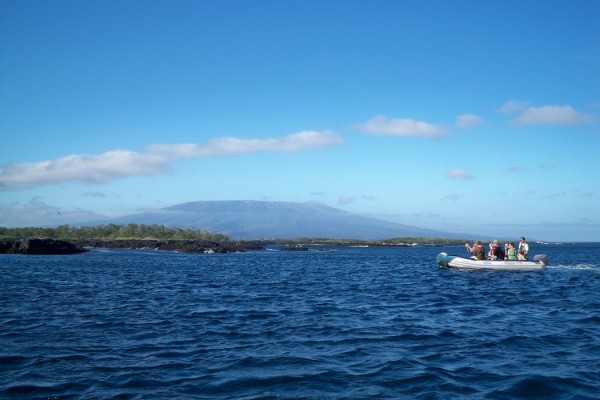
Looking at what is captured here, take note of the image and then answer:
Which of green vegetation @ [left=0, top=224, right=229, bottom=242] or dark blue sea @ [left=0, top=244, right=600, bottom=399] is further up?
green vegetation @ [left=0, top=224, right=229, bottom=242]

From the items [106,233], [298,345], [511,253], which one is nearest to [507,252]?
[511,253]

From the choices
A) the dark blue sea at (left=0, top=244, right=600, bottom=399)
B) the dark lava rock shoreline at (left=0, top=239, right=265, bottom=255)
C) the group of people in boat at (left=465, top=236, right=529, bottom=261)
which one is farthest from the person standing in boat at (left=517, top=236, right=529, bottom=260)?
the dark lava rock shoreline at (left=0, top=239, right=265, bottom=255)

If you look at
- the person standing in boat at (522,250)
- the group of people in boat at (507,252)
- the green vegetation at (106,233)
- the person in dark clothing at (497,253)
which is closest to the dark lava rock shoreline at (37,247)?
the green vegetation at (106,233)

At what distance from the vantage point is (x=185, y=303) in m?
21.4

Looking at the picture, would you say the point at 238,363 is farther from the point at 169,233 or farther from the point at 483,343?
the point at 169,233

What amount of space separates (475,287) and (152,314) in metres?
18.2

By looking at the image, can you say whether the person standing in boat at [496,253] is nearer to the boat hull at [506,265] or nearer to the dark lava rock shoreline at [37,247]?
the boat hull at [506,265]

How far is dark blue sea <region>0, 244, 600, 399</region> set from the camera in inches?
391

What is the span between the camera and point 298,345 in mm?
13508

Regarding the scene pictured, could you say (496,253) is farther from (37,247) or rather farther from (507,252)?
(37,247)

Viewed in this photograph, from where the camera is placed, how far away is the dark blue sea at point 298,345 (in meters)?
9.93

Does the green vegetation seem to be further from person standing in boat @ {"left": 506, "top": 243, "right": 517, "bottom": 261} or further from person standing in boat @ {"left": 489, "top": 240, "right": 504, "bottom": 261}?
person standing in boat @ {"left": 506, "top": 243, "right": 517, "bottom": 261}

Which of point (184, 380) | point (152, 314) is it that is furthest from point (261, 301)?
point (184, 380)

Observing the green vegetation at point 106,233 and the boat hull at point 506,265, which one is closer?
the boat hull at point 506,265
